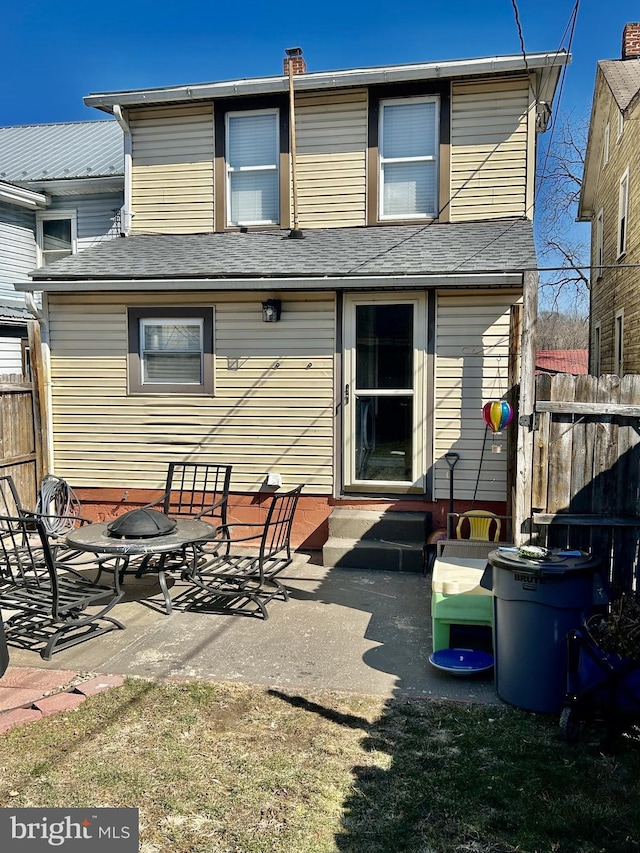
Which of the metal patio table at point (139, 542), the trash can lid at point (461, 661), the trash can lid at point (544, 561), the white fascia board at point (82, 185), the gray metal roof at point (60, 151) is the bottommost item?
the trash can lid at point (461, 661)

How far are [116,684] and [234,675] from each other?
2.57 ft

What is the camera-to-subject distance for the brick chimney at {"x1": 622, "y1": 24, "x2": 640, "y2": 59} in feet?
48.3

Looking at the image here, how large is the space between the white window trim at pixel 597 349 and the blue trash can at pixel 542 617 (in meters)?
13.6

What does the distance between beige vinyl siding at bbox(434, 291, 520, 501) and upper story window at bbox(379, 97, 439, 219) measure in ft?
6.02

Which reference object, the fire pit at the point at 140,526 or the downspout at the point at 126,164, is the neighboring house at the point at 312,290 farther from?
the fire pit at the point at 140,526

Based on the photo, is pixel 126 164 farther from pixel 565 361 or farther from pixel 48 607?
pixel 565 361

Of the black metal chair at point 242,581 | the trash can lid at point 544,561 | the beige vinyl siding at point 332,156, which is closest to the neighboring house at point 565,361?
the beige vinyl siding at point 332,156

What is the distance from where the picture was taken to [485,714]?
403 cm

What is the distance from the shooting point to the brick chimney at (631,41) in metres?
14.7

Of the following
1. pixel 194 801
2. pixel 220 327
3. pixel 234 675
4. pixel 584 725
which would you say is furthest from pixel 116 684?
pixel 220 327

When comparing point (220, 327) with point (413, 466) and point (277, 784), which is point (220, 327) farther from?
point (277, 784)

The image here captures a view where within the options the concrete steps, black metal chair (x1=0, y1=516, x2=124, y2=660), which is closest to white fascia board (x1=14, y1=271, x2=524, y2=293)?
the concrete steps

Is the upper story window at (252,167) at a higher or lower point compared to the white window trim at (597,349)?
higher

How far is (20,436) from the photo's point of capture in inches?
331
